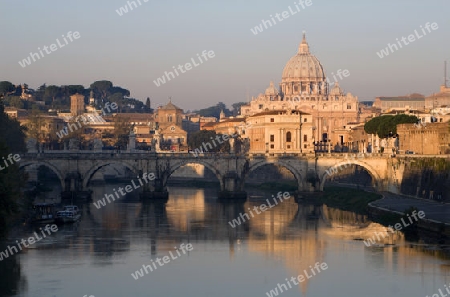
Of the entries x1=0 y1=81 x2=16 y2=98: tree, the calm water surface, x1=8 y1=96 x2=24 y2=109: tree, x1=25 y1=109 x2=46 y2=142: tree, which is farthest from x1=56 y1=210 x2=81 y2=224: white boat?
x1=0 y1=81 x2=16 y2=98: tree

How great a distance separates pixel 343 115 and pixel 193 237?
114m

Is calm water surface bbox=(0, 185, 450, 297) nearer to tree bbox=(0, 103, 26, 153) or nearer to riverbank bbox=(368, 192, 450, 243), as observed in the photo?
riverbank bbox=(368, 192, 450, 243)

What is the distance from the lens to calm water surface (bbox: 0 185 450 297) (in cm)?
4166

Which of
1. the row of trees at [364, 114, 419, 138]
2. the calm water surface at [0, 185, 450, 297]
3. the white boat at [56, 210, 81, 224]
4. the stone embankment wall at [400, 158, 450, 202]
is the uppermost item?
the row of trees at [364, 114, 419, 138]

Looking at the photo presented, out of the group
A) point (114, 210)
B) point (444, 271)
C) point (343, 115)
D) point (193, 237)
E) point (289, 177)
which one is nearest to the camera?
point (444, 271)

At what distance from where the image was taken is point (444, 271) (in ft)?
145

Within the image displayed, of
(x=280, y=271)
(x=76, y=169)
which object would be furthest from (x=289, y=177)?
(x=280, y=271)

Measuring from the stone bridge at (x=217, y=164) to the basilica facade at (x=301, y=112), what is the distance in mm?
18957

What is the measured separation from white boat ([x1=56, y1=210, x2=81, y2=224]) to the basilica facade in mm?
42351

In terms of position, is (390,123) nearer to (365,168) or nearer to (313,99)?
(365,168)

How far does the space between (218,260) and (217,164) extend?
3620 cm

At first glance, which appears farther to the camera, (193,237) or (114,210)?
(114,210)

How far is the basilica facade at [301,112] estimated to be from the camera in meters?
110

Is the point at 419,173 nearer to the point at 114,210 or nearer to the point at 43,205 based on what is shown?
the point at 114,210
